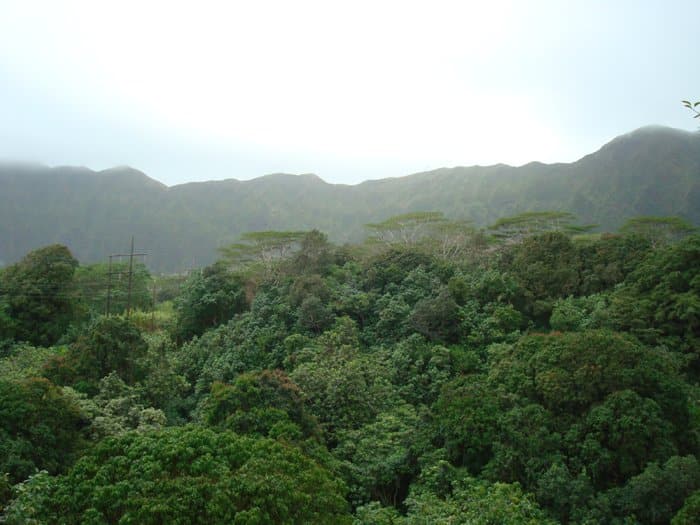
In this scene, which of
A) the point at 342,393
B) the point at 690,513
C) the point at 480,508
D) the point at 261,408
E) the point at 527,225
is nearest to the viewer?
the point at 690,513

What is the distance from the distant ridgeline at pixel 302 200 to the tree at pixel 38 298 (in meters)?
28.3

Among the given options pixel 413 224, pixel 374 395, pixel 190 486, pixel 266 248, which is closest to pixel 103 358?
pixel 374 395

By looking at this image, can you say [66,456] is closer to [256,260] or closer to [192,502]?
[192,502]

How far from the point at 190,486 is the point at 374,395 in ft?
19.8

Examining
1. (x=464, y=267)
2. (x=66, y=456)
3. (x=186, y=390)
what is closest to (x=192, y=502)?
(x=66, y=456)

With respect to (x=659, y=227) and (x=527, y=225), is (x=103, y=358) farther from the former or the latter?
→ (x=659, y=227)

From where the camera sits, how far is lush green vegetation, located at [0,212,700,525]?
278 inches

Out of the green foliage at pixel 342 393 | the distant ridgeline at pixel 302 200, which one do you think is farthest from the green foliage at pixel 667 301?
the distant ridgeline at pixel 302 200

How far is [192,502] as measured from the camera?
6309 millimetres

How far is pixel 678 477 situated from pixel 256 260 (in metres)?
21.7

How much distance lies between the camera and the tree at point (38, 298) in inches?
744

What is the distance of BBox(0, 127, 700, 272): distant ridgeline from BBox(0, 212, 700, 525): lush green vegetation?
28.2 meters

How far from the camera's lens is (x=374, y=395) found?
11992mm

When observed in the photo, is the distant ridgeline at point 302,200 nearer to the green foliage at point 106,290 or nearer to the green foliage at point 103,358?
the green foliage at point 106,290
